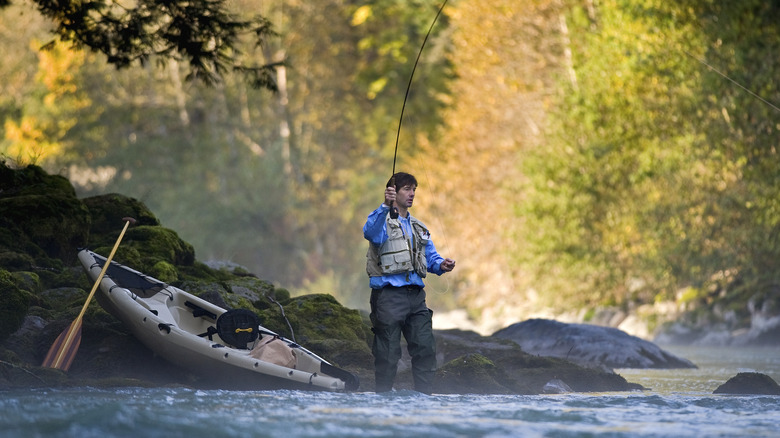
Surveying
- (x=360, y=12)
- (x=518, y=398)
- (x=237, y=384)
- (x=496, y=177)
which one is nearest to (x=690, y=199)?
(x=496, y=177)

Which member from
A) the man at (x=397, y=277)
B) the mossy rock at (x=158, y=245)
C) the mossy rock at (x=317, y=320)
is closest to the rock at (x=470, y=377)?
the man at (x=397, y=277)

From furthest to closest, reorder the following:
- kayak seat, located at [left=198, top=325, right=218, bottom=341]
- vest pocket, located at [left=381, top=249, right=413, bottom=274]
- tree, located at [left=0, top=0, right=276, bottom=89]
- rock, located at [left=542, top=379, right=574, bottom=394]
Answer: tree, located at [left=0, top=0, right=276, bottom=89], rock, located at [left=542, top=379, right=574, bottom=394], kayak seat, located at [left=198, top=325, right=218, bottom=341], vest pocket, located at [left=381, top=249, right=413, bottom=274]

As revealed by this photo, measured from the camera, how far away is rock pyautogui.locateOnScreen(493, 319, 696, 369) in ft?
43.0

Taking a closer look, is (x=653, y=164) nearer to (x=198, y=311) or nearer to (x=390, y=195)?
(x=198, y=311)

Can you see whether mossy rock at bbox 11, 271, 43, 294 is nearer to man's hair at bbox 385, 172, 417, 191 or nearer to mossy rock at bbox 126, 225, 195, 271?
mossy rock at bbox 126, 225, 195, 271

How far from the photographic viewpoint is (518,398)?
27.8 feet

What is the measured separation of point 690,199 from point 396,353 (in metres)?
9.67

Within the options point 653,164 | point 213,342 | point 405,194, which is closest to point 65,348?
point 213,342

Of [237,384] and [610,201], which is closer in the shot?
[237,384]

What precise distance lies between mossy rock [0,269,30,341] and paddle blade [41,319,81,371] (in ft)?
1.62

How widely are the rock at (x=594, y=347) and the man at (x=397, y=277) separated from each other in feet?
16.3

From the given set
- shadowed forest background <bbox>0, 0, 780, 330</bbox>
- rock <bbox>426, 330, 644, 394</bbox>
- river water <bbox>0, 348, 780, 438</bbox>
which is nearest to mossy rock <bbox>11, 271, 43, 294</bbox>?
river water <bbox>0, 348, 780, 438</bbox>

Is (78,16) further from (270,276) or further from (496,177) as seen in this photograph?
(270,276)

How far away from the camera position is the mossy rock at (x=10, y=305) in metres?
8.86
